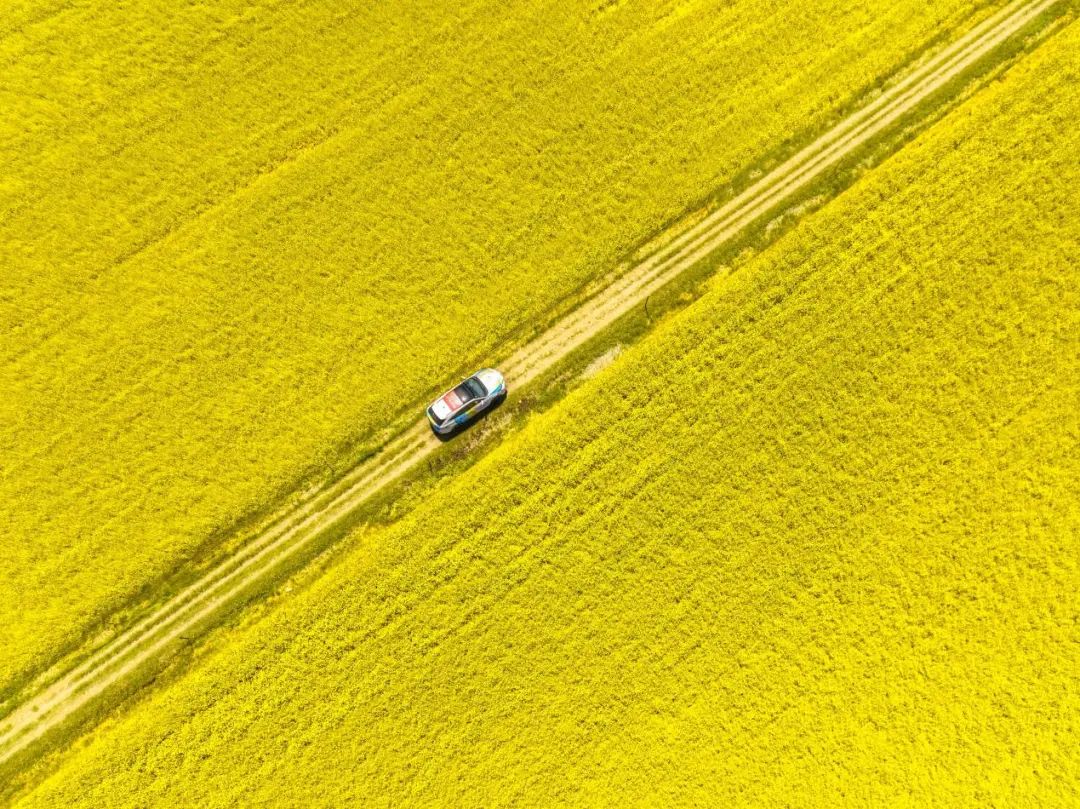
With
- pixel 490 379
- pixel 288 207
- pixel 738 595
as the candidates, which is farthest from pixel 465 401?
pixel 738 595

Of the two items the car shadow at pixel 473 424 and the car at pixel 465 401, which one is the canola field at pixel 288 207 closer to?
the car at pixel 465 401

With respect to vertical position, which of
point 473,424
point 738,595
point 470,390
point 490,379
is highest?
point 470,390

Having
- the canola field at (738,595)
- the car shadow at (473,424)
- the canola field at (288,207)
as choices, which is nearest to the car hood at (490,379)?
the car shadow at (473,424)

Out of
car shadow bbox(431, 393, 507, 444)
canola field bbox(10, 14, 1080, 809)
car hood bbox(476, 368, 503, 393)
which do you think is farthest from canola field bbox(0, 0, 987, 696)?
canola field bbox(10, 14, 1080, 809)

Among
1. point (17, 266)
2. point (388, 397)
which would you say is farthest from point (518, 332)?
point (17, 266)

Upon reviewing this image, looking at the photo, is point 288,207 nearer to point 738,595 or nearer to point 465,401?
point 465,401

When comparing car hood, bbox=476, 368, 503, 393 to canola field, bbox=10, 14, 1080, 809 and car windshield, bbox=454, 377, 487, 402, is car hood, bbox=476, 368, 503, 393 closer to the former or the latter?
car windshield, bbox=454, 377, 487, 402
